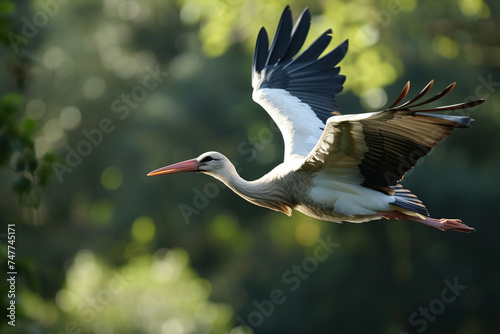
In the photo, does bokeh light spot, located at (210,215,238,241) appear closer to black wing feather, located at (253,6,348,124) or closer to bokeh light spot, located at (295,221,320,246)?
bokeh light spot, located at (295,221,320,246)

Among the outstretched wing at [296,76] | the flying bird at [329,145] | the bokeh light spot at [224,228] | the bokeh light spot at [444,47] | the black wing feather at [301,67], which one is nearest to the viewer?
the flying bird at [329,145]

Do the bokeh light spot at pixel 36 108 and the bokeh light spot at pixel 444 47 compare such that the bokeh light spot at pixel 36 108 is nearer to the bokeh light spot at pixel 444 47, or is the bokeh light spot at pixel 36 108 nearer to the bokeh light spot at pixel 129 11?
the bokeh light spot at pixel 129 11

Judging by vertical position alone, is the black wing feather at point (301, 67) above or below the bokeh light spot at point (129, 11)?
above

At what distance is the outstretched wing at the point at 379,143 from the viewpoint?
4.09 m

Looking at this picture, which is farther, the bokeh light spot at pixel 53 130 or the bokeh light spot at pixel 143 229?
the bokeh light spot at pixel 53 130

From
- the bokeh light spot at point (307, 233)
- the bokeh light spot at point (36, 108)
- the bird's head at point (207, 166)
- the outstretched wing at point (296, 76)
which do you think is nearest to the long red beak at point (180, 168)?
the bird's head at point (207, 166)

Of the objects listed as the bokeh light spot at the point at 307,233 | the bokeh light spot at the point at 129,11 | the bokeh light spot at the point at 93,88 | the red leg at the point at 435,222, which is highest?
the red leg at the point at 435,222

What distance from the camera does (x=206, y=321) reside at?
12.3 metres

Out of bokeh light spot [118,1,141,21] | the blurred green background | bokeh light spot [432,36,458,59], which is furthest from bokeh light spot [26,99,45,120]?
bokeh light spot [432,36,458,59]

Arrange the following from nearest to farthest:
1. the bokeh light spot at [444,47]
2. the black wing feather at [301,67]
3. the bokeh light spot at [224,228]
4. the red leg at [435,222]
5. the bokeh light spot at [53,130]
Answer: the red leg at [435,222], the black wing feather at [301,67], the bokeh light spot at [444,47], the bokeh light spot at [224,228], the bokeh light spot at [53,130]

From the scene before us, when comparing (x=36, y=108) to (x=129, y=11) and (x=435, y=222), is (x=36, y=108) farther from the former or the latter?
(x=435, y=222)

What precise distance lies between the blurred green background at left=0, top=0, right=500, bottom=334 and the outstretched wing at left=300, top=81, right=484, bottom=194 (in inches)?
252

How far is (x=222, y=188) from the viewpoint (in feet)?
56.6

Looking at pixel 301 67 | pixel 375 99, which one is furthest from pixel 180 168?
pixel 375 99
